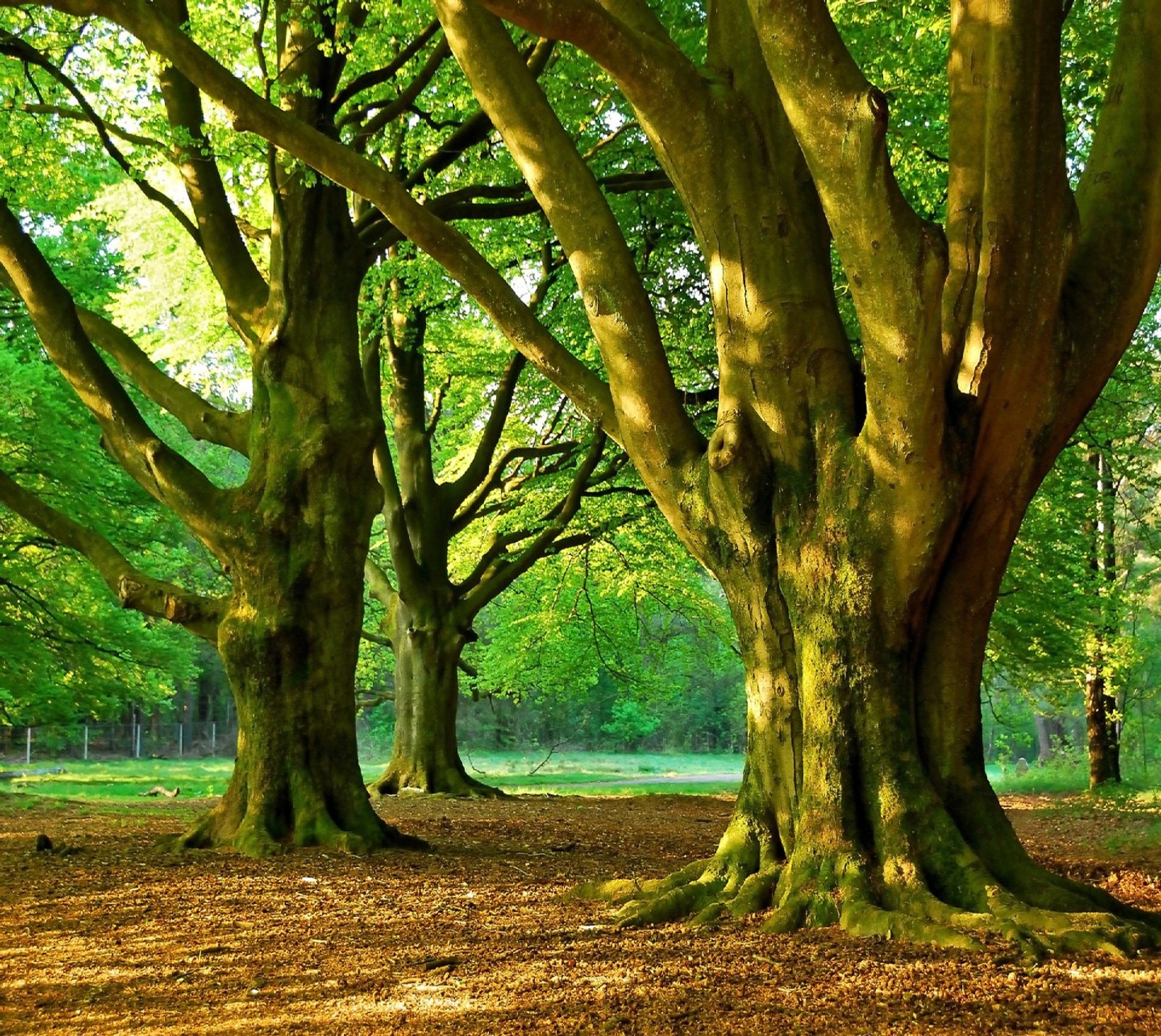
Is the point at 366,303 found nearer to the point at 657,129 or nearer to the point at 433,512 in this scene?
the point at 433,512

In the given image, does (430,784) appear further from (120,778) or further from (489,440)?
(120,778)

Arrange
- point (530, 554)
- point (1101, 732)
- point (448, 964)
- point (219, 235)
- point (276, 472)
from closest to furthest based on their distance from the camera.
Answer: point (448, 964)
point (276, 472)
point (219, 235)
point (530, 554)
point (1101, 732)

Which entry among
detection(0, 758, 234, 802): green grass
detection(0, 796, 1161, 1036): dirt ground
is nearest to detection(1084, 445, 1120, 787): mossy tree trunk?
detection(0, 796, 1161, 1036): dirt ground

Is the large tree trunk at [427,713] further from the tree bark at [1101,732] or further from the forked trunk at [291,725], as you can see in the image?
the tree bark at [1101,732]

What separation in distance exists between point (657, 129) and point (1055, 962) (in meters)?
4.13

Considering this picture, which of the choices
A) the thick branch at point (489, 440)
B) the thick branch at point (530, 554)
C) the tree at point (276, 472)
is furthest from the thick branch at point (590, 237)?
the thick branch at point (489, 440)

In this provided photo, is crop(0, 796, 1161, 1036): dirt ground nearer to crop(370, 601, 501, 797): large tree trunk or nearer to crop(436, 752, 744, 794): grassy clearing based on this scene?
crop(370, 601, 501, 797): large tree trunk

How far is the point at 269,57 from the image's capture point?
36.4 feet

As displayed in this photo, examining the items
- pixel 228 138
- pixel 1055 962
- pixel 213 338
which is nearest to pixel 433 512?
pixel 213 338

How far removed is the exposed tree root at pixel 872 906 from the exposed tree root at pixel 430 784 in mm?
10114

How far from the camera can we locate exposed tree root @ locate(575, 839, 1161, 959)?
4070 mm

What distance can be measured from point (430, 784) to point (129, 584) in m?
7.68

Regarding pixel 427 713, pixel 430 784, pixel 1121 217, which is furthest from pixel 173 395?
pixel 430 784

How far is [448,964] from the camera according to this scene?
422 cm
